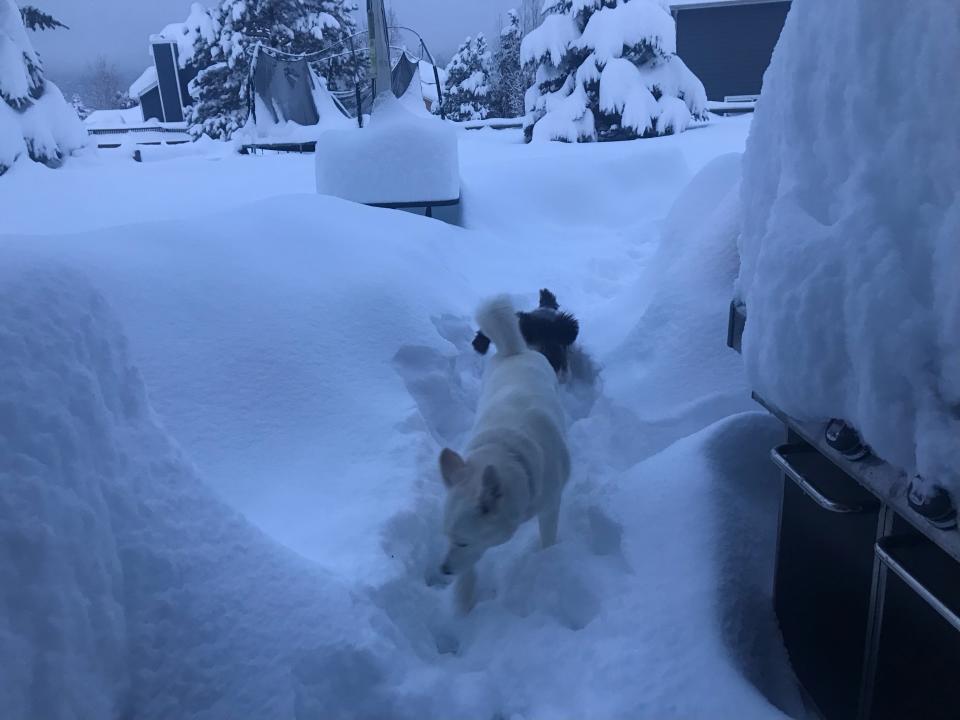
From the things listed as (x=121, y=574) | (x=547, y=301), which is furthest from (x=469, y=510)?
(x=547, y=301)

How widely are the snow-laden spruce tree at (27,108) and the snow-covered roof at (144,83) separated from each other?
8766 mm

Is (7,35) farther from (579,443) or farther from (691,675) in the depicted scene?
(691,675)

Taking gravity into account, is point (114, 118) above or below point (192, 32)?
below

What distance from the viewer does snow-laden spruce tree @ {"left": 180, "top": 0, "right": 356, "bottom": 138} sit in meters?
20.0

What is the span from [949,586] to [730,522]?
1.00 meters

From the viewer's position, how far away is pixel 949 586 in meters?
1.17

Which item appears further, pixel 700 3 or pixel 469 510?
pixel 700 3

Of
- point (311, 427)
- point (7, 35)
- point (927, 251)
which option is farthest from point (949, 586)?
point (7, 35)

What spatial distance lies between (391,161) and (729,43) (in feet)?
43.5

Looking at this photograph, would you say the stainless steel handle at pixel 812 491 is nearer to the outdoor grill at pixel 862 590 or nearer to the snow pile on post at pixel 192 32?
the outdoor grill at pixel 862 590

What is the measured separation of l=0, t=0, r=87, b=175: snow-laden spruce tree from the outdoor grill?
42.5ft

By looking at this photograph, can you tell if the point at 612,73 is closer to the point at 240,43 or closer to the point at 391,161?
the point at 391,161

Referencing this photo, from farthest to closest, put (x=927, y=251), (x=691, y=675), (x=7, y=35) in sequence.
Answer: (x=7, y=35) < (x=691, y=675) < (x=927, y=251)

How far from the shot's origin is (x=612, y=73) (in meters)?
13.4
